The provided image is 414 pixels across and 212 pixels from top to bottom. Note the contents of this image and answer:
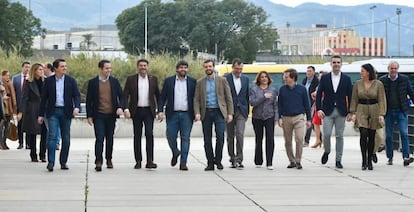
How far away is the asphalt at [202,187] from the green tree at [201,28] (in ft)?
241

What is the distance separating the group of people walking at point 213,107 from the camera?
14.9m

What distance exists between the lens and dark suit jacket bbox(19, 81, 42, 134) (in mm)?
16859

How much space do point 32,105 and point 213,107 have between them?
3.84m

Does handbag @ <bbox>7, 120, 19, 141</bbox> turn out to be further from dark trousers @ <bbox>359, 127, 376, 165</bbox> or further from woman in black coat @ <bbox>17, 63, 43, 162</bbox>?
dark trousers @ <bbox>359, 127, 376, 165</bbox>

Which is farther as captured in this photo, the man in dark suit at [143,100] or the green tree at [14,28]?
the green tree at [14,28]

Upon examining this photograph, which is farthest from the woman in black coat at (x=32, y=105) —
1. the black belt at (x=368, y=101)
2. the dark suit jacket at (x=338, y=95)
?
the black belt at (x=368, y=101)

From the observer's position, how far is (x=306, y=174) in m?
14.6

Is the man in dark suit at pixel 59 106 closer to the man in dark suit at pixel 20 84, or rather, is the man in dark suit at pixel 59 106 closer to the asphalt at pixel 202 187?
the asphalt at pixel 202 187

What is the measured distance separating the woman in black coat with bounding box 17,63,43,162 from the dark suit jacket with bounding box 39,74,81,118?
194 centimetres

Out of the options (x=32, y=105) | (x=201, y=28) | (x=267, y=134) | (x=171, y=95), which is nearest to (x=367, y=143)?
(x=267, y=134)

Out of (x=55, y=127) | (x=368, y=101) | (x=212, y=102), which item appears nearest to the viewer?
(x=55, y=127)

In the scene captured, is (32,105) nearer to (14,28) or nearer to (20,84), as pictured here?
(20,84)

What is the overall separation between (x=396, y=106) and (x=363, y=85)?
104 cm

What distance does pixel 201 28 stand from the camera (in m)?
90.5
